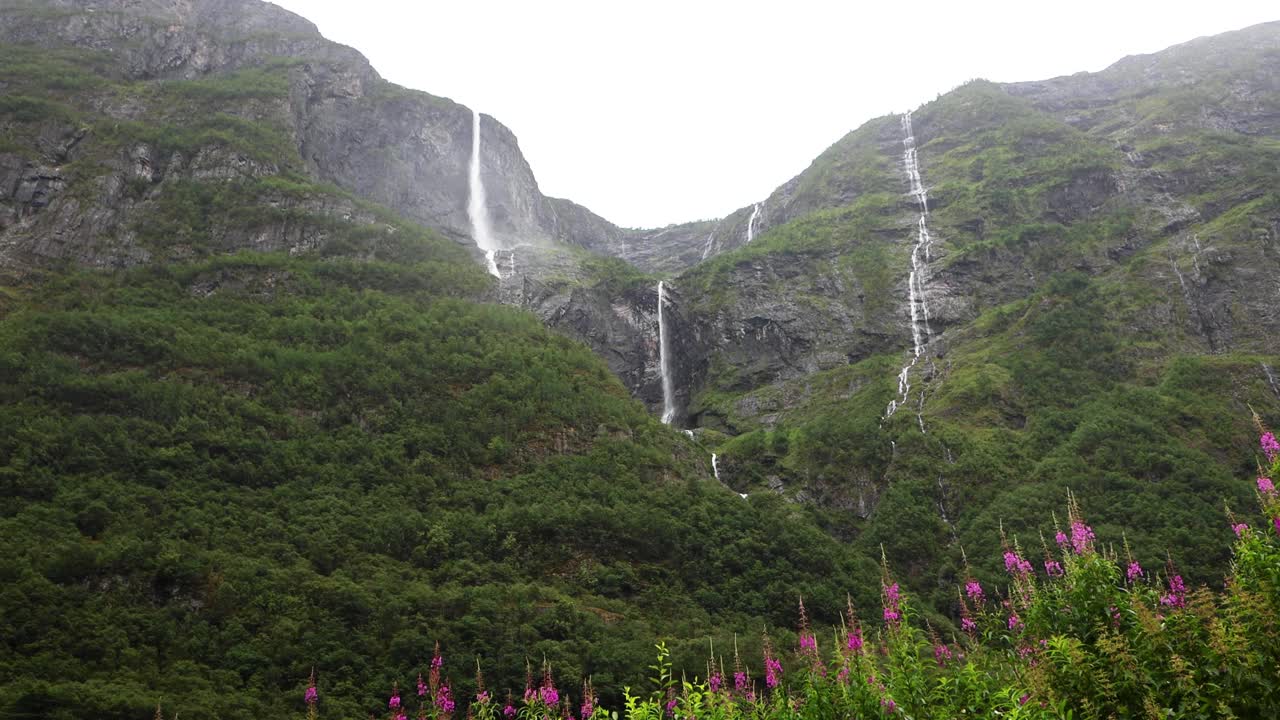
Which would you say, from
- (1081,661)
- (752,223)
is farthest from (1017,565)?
(752,223)

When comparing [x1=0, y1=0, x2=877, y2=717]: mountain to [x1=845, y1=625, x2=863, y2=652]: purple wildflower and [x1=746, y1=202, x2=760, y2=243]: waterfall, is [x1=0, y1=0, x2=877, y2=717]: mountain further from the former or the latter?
[x1=746, y1=202, x2=760, y2=243]: waterfall

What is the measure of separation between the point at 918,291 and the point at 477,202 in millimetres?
67140

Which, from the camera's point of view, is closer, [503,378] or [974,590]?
[974,590]

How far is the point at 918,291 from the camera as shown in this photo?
9250 cm

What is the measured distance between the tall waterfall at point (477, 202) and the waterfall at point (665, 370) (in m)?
30.5

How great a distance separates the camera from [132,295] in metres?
62.3

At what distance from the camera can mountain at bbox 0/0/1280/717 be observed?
115 feet

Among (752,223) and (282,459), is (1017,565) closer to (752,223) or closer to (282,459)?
(282,459)

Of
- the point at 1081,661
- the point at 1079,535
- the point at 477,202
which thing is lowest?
the point at 1081,661

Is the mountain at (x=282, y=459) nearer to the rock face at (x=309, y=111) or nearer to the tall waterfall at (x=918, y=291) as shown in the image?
the rock face at (x=309, y=111)

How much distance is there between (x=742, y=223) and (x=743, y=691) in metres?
135

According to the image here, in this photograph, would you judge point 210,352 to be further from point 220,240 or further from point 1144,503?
point 1144,503

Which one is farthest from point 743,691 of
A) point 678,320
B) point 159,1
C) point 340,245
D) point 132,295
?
point 159,1

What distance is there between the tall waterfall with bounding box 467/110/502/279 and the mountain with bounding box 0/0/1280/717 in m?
1.37
